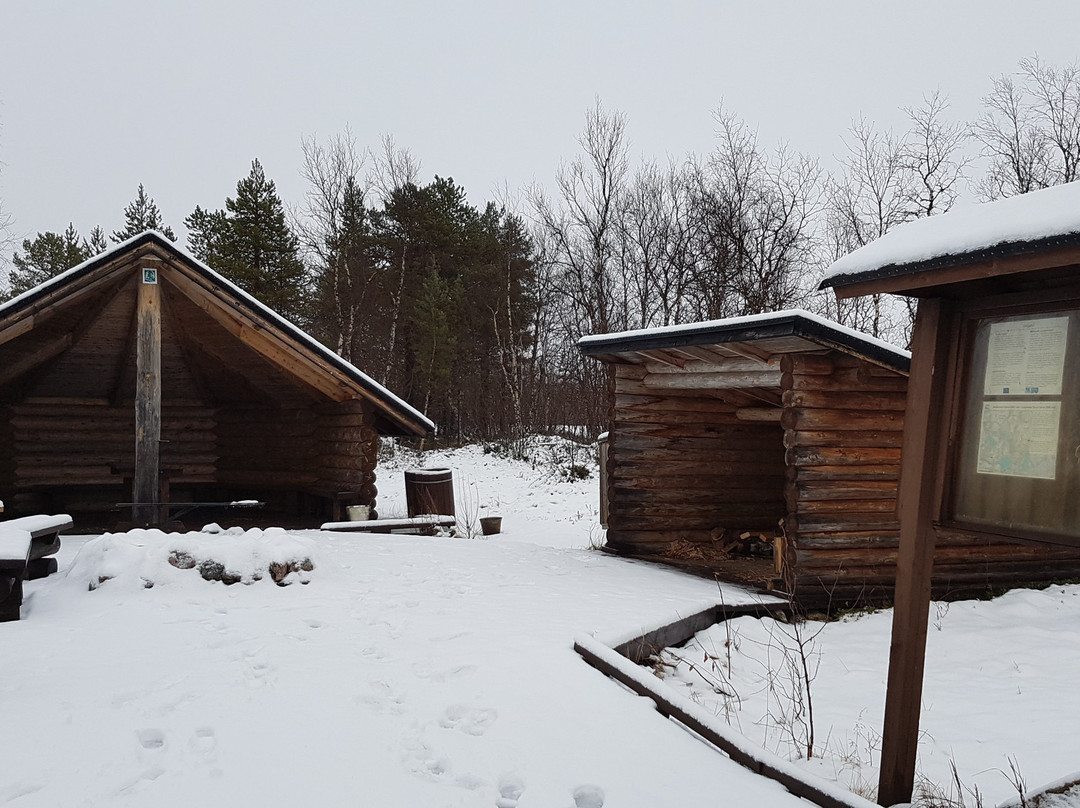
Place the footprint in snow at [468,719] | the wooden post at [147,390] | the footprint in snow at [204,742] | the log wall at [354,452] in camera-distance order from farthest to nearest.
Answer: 1. the log wall at [354,452]
2. the wooden post at [147,390]
3. the footprint in snow at [468,719]
4. the footprint in snow at [204,742]

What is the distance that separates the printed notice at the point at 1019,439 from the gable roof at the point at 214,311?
792cm

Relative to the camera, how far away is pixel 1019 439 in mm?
2883

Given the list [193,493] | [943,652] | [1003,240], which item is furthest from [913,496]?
[193,493]

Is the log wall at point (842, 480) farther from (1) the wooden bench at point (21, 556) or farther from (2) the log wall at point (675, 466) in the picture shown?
(1) the wooden bench at point (21, 556)

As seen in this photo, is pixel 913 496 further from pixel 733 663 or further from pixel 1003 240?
pixel 733 663

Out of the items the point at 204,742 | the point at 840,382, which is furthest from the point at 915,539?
the point at 840,382

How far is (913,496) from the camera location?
321 centimetres

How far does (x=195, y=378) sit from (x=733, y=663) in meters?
10.9

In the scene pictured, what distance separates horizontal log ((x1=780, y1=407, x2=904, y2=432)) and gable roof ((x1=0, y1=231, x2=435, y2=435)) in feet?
18.1

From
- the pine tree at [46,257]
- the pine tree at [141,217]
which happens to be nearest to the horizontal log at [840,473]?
the pine tree at [141,217]

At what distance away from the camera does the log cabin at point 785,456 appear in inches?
286

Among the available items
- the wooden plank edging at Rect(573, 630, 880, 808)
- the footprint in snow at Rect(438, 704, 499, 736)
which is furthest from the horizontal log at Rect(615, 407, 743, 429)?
the footprint in snow at Rect(438, 704, 499, 736)

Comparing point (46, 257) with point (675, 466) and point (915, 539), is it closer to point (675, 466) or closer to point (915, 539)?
point (675, 466)

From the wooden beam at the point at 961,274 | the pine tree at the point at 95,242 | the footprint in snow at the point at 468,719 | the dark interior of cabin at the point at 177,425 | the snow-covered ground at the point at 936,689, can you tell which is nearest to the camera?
the wooden beam at the point at 961,274
